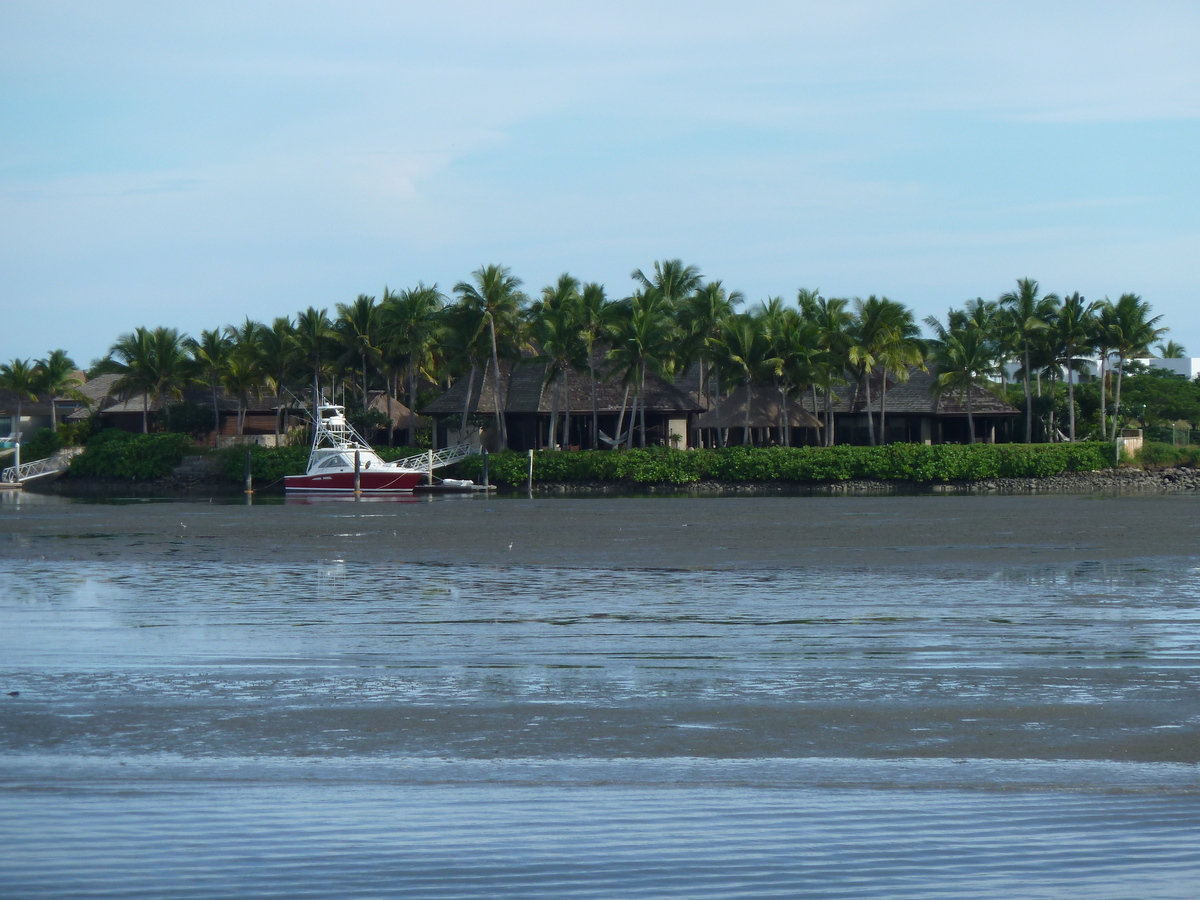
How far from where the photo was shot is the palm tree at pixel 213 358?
82.2 meters

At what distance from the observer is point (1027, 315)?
2963 inches

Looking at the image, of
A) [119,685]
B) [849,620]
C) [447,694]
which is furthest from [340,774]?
[849,620]

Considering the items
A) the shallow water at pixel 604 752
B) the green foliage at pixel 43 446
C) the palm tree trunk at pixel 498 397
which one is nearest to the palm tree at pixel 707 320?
the palm tree trunk at pixel 498 397

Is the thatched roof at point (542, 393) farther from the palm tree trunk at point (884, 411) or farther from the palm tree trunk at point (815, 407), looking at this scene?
the palm tree trunk at point (884, 411)

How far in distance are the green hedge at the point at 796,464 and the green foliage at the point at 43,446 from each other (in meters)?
34.3

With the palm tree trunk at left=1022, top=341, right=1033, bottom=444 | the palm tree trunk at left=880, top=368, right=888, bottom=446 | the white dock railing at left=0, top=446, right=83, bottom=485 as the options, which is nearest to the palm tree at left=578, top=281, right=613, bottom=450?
the palm tree trunk at left=880, top=368, right=888, bottom=446

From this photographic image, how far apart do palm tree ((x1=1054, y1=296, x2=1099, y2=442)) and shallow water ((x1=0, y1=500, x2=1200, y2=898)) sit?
61011mm

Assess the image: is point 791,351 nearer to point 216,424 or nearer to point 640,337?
point 640,337

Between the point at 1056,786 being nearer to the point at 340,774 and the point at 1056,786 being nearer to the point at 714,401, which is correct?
the point at 340,774

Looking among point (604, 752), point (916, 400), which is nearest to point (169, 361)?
point (916, 400)

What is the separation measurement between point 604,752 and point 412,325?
66058 mm

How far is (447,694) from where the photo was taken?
10758 millimetres

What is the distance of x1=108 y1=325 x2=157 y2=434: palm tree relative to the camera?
268 ft

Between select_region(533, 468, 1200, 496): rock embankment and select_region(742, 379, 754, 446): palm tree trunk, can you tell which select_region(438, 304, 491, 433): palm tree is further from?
select_region(742, 379, 754, 446): palm tree trunk
